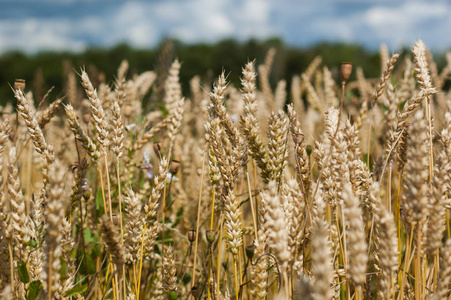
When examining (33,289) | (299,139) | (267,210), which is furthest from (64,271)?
(299,139)

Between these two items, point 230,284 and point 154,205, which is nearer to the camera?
point 154,205

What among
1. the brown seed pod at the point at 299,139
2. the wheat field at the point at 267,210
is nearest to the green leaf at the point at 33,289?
the wheat field at the point at 267,210

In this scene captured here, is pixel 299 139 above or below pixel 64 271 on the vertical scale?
above

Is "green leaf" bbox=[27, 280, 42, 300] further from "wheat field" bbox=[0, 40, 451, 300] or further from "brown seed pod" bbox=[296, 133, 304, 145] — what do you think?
"brown seed pod" bbox=[296, 133, 304, 145]

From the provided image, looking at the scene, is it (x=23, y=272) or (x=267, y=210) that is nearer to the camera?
(x=267, y=210)

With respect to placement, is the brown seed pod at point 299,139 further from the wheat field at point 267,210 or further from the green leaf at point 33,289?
the green leaf at point 33,289

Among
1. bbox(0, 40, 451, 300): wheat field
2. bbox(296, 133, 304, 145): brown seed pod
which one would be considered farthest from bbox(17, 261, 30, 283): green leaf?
bbox(296, 133, 304, 145): brown seed pod

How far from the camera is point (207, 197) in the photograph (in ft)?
5.66

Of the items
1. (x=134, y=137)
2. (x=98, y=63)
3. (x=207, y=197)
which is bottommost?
(x=207, y=197)

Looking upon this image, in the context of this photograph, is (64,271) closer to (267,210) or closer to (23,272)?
(23,272)

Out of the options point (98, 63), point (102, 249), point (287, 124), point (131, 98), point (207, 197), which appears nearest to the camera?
point (287, 124)

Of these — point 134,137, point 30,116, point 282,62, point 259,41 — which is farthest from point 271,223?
point 259,41

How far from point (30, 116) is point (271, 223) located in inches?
29.8

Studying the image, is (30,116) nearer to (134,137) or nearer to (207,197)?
(134,137)
